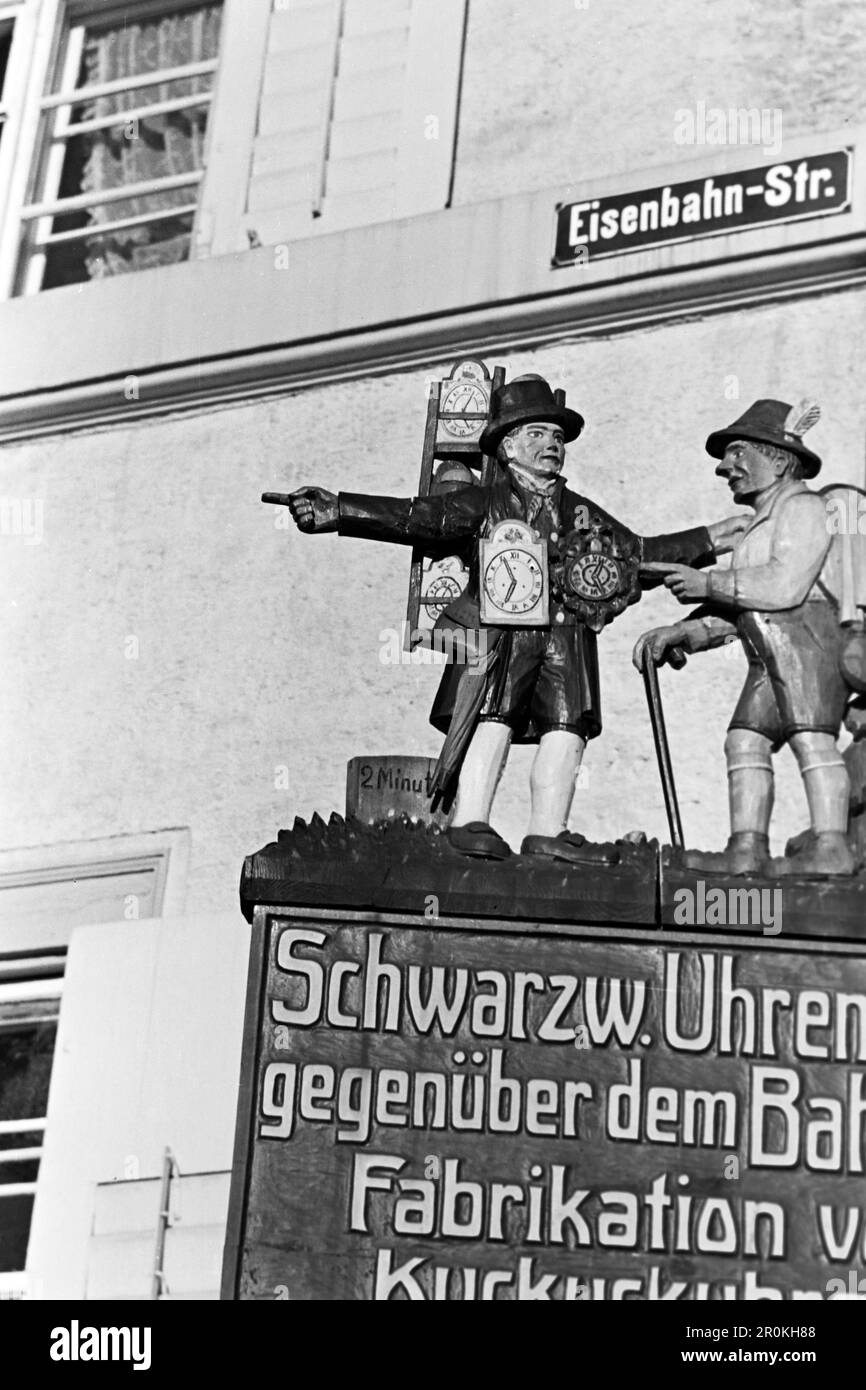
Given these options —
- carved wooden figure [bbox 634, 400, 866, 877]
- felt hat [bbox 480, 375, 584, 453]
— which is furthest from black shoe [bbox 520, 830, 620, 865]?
felt hat [bbox 480, 375, 584, 453]

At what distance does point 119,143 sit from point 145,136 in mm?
117

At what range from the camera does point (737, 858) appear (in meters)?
5.65

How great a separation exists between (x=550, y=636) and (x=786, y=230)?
195 cm

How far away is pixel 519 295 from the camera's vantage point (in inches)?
298

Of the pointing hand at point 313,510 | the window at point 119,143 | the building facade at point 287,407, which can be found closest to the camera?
the pointing hand at point 313,510

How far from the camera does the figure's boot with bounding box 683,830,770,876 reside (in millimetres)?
5598

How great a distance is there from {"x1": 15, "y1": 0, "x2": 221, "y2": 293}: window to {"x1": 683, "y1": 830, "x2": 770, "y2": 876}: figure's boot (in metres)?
3.27

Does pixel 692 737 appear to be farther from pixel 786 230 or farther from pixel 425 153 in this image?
pixel 425 153

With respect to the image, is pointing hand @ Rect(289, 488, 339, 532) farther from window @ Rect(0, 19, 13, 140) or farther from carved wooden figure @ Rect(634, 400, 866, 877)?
window @ Rect(0, 19, 13, 140)

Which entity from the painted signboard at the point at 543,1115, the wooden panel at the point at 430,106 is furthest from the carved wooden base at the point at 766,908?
the wooden panel at the point at 430,106

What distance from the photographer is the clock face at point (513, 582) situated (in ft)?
19.3

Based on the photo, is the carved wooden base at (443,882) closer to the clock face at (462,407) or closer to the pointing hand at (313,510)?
the pointing hand at (313,510)

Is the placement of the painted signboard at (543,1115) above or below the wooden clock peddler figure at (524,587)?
below

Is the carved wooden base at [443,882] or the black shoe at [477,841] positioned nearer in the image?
the carved wooden base at [443,882]
